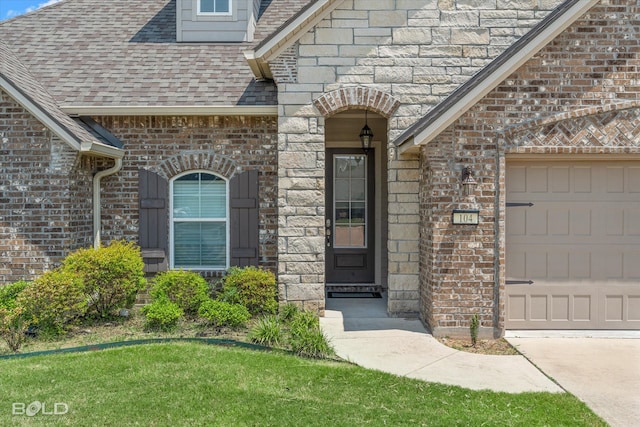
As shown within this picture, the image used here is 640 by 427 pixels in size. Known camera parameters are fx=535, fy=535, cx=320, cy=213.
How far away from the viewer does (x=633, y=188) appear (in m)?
7.50

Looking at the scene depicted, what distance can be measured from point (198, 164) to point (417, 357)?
494 centimetres

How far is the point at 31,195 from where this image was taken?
8.41 metres

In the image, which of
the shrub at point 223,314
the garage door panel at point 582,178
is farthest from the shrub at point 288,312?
the garage door panel at point 582,178

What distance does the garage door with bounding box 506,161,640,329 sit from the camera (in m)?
7.47

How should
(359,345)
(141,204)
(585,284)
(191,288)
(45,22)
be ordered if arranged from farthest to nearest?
(45,22)
(141,204)
(191,288)
(585,284)
(359,345)

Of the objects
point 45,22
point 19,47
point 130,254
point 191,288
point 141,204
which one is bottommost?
point 191,288

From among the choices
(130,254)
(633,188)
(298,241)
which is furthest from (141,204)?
(633,188)

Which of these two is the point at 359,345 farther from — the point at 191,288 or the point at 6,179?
the point at 6,179

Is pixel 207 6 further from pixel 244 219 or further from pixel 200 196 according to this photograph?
pixel 244 219

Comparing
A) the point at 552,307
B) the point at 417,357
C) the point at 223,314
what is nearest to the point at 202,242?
the point at 223,314

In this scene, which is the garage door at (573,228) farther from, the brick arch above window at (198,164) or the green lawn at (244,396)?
the brick arch above window at (198,164)

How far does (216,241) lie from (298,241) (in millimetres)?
1799

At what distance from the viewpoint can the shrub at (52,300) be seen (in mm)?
7133

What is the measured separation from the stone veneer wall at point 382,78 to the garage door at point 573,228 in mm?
1531
